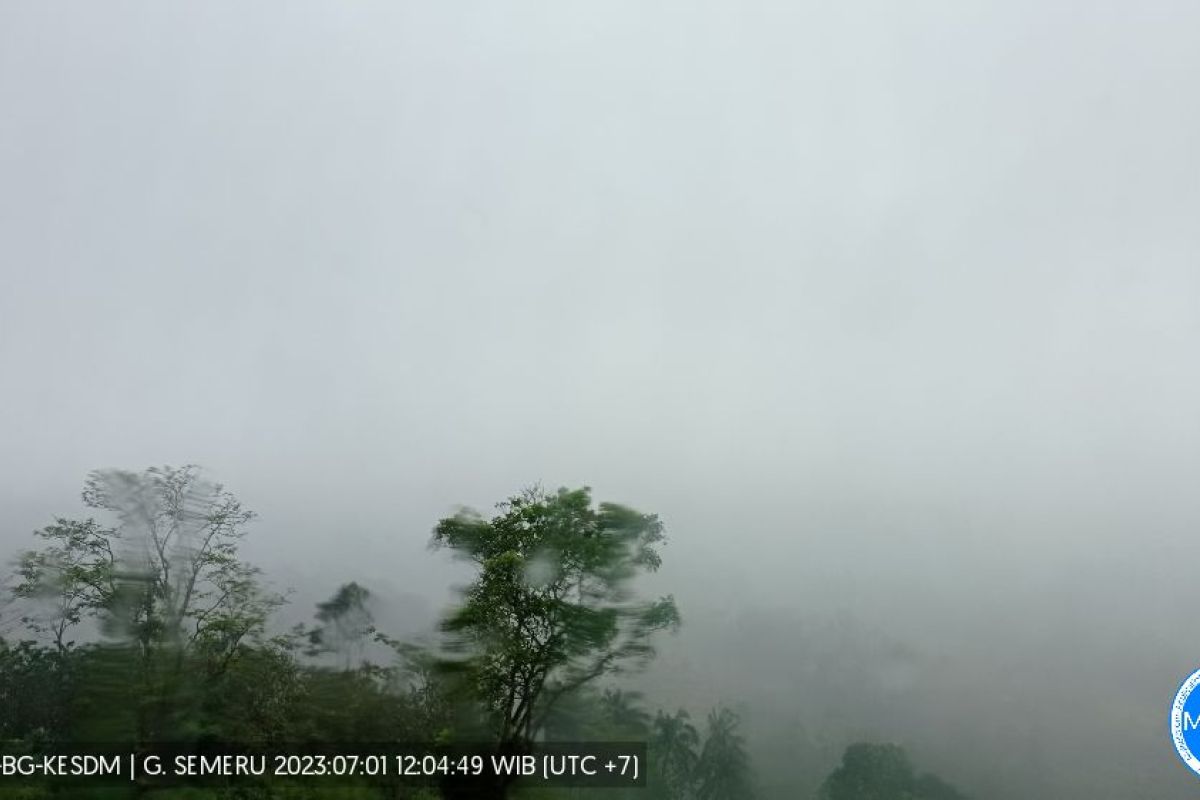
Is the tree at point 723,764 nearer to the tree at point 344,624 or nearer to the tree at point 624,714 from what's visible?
the tree at point 624,714

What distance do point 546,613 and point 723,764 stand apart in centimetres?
880

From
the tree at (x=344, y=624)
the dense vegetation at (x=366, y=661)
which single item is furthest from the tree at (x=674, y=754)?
the tree at (x=344, y=624)

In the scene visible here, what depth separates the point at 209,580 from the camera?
20.9 meters

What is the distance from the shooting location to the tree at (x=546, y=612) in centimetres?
1973

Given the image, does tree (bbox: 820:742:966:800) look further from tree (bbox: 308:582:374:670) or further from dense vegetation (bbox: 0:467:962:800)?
tree (bbox: 308:582:374:670)

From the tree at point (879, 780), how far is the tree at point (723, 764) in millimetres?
2635

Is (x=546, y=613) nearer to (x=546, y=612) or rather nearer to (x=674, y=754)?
(x=546, y=612)

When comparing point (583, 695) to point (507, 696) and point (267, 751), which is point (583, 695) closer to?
point (507, 696)

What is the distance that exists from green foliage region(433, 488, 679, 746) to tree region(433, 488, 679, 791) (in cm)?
3

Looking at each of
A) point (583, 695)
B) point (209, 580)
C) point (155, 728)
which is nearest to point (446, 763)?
point (583, 695)

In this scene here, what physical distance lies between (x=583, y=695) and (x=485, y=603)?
376 centimetres

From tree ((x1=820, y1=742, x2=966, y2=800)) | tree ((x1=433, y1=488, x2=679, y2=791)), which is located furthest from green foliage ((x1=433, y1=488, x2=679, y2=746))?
tree ((x1=820, y1=742, x2=966, y2=800))

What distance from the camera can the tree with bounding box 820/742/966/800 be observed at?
23.6m

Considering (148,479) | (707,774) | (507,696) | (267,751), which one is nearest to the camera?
(267,751)
